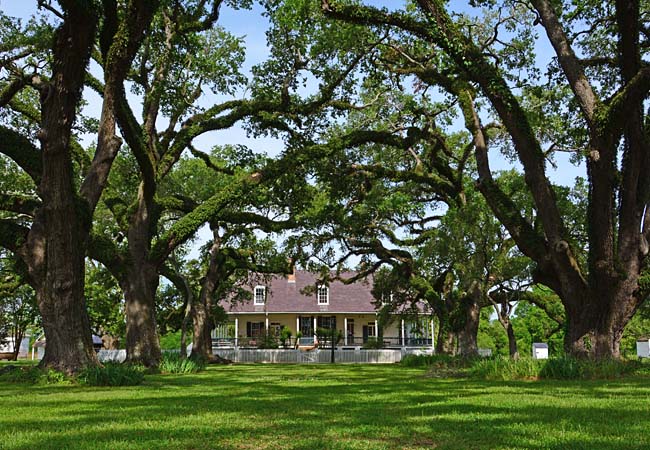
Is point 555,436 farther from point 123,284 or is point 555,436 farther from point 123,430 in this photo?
point 123,284

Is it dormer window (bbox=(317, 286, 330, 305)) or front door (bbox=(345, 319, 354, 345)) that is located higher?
dormer window (bbox=(317, 286, 330, 305))

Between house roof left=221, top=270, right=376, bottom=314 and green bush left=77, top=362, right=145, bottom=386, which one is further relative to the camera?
house roof left=221, top=270, right=376, bottom=314

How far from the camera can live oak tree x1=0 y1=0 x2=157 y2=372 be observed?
13828 millimetres

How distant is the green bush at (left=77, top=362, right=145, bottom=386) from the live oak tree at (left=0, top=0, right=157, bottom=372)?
0.77 meters

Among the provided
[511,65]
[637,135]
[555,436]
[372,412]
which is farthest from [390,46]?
[555,436]

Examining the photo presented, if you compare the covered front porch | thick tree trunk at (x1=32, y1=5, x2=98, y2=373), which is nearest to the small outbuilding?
thick tree trunk at (x1=32, y1=5, x2=98, y2=373)

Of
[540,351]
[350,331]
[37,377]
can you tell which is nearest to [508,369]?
[37,377]

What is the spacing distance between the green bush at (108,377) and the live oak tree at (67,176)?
0.77 m

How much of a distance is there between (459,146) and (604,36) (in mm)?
12808

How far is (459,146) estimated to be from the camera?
31.5m

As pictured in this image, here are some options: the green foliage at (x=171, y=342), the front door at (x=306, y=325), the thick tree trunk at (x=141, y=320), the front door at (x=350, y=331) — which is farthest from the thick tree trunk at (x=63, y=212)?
the front door at (x=350, y=331)

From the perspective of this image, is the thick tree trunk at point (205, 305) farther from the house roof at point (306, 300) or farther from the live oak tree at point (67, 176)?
the house roof at point (306, 300)

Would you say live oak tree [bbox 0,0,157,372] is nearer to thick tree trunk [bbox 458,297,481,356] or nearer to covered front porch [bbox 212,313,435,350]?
thick tree trunk [bbox 458,297,481,356]

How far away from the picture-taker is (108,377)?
43.1ft
